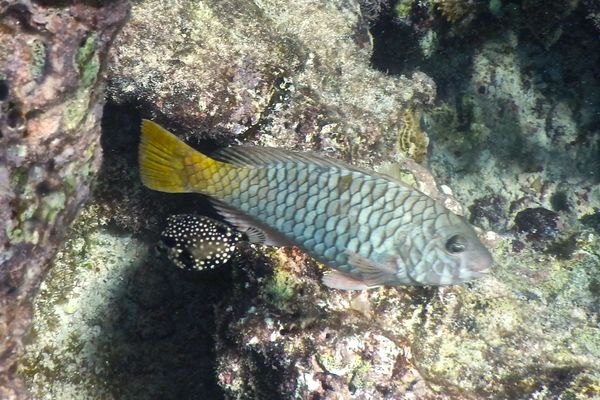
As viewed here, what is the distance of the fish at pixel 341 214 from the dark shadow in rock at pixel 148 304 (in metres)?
1.32

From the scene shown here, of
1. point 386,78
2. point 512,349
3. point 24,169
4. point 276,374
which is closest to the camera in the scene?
point 24,169

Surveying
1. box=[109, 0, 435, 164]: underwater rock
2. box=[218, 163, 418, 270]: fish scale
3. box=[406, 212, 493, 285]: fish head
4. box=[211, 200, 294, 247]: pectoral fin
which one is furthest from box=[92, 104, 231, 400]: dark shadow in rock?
box=[406, 212, 493, 285]: fish head

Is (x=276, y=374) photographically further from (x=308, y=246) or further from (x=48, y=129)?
(x=48, y=129)

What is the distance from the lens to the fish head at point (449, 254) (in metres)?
2.84

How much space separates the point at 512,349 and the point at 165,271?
3385mm

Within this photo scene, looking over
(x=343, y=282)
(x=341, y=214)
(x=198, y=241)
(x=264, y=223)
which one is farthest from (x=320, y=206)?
→ (x=198, y=241)

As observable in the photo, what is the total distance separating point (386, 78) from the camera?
212 inches

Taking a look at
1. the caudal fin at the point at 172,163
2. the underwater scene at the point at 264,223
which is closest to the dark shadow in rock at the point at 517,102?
the underwater scene at the point at 264,223

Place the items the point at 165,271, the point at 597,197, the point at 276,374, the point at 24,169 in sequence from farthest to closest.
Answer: the point at 597,197
the point at 165,271
the point at 276,374
the point at 24,169

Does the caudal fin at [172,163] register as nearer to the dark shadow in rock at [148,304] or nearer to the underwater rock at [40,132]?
the underwater rock at [40,132]

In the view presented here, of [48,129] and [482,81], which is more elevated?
[482,81]

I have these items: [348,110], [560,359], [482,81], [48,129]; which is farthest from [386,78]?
[48,129]

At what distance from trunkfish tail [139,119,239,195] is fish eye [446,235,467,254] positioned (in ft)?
4.56

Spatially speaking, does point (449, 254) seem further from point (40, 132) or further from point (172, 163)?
point (40, 132)
